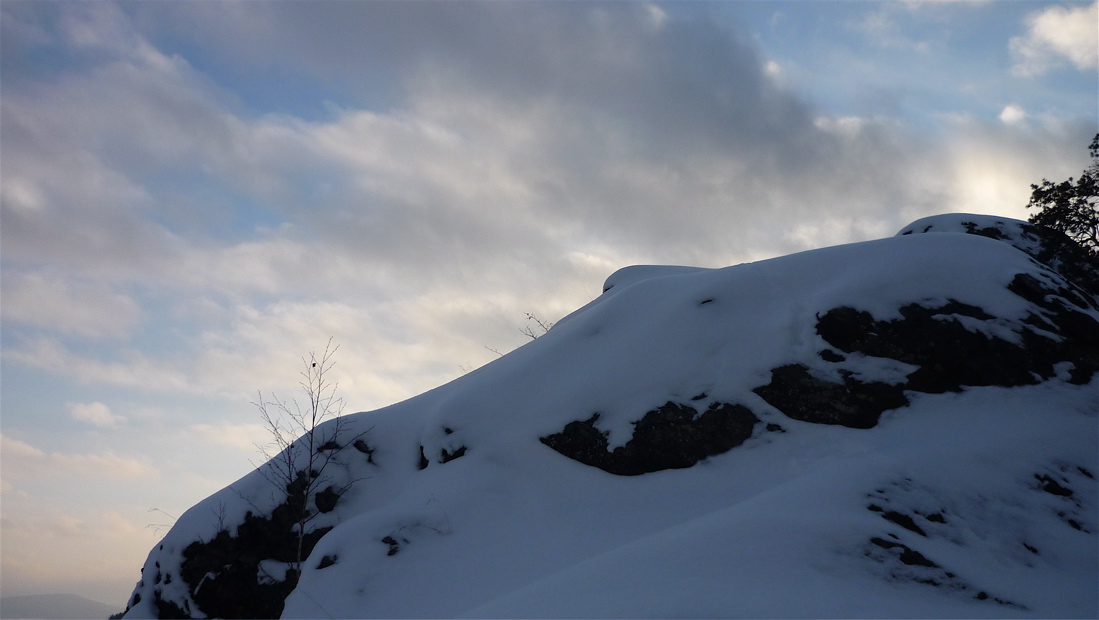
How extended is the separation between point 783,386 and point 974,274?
4470mm

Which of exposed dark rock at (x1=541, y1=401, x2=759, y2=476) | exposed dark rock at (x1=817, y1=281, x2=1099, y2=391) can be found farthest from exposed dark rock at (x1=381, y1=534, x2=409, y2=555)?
exposed dark rock at (x1=817, y1=281, x2=1099, y2=391)

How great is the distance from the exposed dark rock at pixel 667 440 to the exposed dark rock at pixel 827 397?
0.65 m

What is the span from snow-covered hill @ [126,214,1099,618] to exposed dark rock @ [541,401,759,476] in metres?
0.04

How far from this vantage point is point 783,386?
10.3 meters

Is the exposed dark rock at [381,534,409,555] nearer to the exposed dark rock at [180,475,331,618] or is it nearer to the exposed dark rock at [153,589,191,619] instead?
the exposed dark rock at [180,475,331,618]

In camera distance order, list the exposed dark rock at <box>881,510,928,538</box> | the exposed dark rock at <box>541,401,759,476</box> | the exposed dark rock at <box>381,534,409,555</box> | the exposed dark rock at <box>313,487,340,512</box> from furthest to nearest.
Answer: the exposed dark rock at <box>313,487,340,512</box> → the exposed dark rock at <box>541,401,759,476</box> → the exposed dark rock at <box>381,534,409,555</box> → the exposed dark rock at <box>881,510,928,538</box>

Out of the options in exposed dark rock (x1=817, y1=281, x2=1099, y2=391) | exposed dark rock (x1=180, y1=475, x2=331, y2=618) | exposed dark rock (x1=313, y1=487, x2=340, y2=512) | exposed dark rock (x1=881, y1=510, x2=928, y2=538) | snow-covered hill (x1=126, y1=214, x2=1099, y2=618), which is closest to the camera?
snow-covered hill (x1=126, y1=214, x2=1099, y2=618)

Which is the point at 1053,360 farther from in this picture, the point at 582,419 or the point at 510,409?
the point at 510,409

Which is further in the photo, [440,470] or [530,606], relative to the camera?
[440,470]

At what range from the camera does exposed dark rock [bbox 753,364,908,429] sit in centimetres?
971

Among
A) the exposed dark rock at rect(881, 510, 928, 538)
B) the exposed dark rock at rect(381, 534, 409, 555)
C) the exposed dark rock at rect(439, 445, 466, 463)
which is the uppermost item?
the exposed dark rock at rect(439, 445, 466, 463)

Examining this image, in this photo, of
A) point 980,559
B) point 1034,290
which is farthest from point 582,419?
point 1034,290

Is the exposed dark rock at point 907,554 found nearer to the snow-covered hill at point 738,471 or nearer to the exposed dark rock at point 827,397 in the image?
the snow-covered hill at point 738,471

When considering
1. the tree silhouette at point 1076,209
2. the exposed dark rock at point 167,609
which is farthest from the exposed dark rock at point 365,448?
the tree silhouette at point 1076,209
